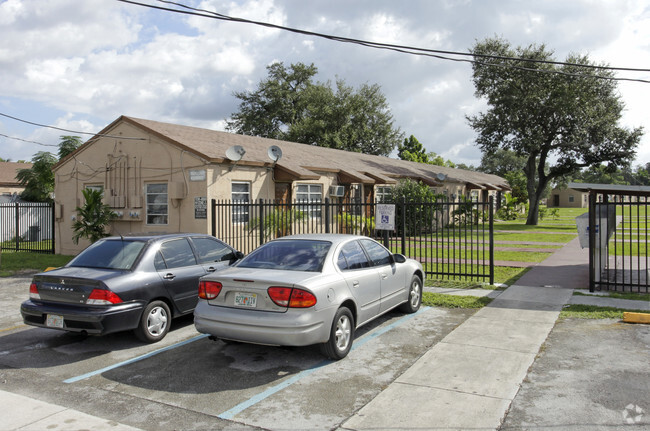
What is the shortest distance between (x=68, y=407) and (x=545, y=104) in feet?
109

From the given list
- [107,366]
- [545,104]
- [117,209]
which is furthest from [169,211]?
[545,104]

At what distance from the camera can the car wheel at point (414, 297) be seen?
26.1ft

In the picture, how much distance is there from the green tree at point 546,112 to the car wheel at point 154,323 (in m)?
29.0

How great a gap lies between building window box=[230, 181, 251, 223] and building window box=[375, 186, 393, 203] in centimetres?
Result: 939

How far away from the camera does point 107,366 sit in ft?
18.9

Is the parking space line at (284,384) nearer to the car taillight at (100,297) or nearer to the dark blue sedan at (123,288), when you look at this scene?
the dark blue sedan at (123,288)

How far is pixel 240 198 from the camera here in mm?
15367

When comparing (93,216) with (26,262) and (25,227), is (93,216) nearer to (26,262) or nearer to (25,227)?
(26,262)

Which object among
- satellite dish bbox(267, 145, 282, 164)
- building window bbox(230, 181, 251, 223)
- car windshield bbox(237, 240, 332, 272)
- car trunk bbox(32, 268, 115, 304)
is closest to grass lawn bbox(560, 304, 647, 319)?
car windshield bbox(237, 240, 332, 272)

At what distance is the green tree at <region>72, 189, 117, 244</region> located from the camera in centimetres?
1509

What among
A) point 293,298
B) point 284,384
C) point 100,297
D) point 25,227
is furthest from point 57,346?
point 25,227

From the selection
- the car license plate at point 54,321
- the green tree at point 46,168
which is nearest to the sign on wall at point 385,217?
the car license plate at point 54,321

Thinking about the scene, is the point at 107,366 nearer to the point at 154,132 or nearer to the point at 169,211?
the point at 169,211

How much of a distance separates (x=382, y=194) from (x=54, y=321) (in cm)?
1916
